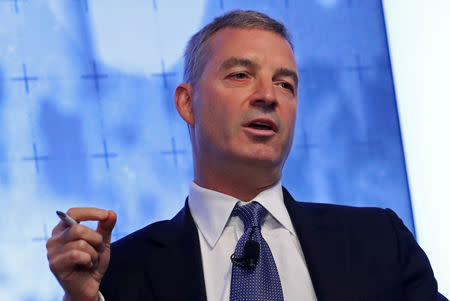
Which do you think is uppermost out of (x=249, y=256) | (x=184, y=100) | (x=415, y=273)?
(x=184, y=100)

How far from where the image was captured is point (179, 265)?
1625 mm

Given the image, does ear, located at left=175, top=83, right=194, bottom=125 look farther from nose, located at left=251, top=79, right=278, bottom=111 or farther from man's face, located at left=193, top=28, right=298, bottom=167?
nose, located at left=251, top=79, right=278, bottom=111

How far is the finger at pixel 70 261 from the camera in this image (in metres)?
1.35

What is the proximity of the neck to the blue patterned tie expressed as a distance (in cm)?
14

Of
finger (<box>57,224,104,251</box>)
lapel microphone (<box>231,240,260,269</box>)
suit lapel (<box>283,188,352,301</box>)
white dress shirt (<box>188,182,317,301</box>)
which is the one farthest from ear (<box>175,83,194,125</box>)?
finger (<box>57,224,104,251</box>)

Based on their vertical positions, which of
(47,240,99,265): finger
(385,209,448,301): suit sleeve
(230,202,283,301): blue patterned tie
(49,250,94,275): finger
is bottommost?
(385,209,448,301): suit sleeve

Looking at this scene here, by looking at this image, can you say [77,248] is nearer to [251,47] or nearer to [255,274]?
[255,274]

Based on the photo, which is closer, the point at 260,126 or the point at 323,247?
the point at 323,247

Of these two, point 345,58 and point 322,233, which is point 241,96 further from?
point 345,58

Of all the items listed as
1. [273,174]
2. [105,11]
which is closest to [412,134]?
[273,174]

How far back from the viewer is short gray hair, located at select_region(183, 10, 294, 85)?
1890 millimetres

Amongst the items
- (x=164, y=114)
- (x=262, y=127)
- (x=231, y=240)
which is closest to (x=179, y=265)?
(x=231, y=240)

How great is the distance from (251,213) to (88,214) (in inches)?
16.6

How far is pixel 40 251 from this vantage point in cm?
229
